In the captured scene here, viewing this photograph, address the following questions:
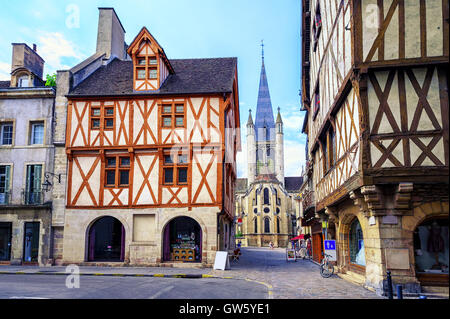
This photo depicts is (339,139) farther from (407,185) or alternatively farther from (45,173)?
(45,173)

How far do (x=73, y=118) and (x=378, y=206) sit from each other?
50.9 feet

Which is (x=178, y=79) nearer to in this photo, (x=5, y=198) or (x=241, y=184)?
(x=5, y=198)

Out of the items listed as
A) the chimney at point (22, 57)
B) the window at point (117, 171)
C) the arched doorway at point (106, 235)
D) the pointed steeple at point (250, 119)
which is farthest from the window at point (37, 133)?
the pointed steeple at point (250, 119)

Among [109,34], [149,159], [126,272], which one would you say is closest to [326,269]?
[126,272]

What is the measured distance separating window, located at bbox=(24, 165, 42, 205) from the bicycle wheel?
13675 millimetres

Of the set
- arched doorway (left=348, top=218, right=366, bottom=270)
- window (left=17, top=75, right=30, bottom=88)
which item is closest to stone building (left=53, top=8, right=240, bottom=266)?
window (left=17, top=75, right=30, bottom=88)

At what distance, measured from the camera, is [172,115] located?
1927 centimetres

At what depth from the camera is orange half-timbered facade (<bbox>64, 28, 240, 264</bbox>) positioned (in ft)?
60.5

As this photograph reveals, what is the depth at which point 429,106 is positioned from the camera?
934cm

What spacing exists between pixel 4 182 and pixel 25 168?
4.16ft
